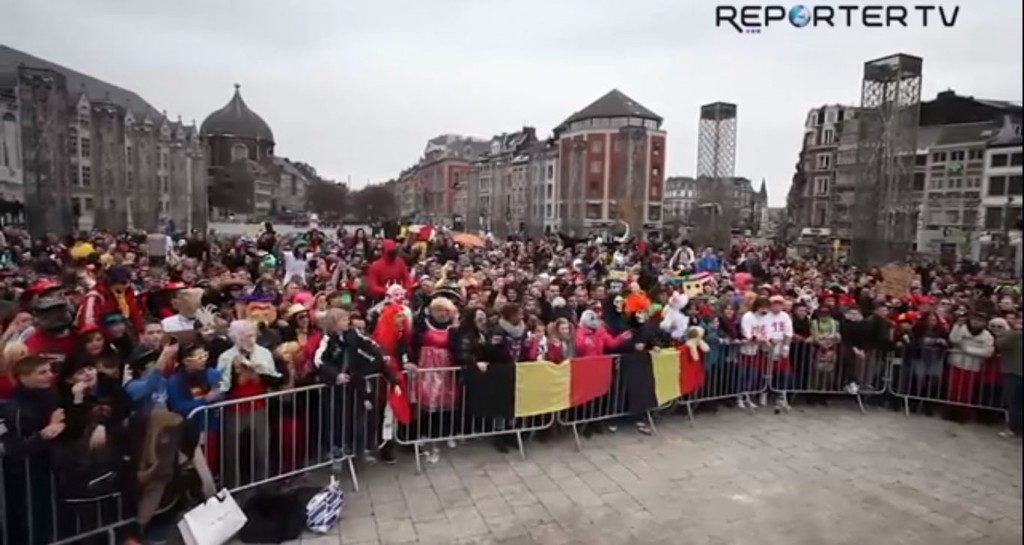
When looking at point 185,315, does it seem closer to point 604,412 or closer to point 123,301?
point 123,301

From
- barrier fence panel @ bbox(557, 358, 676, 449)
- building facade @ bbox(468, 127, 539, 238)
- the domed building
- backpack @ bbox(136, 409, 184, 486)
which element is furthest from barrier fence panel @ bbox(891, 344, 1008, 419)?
the domed building

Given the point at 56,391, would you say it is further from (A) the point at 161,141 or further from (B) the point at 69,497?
(A) the point at 161,141

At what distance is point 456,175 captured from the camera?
369 ft

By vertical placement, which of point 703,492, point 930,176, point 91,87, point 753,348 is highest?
point 91,87

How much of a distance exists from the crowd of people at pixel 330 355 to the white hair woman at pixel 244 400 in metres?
0.01

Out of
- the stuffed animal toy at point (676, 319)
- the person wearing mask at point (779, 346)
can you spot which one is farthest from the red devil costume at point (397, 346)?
the person wearing mask at point (779, 346)

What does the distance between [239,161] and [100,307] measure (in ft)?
369

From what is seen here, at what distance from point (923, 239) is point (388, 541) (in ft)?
82.6

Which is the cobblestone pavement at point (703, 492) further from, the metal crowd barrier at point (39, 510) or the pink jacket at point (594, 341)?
the metal crowd barrier at point (39, 510)

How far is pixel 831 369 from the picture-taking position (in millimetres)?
8781

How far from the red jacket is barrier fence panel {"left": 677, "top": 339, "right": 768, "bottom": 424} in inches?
265

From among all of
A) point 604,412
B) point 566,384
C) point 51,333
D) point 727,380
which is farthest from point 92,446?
point 727,380

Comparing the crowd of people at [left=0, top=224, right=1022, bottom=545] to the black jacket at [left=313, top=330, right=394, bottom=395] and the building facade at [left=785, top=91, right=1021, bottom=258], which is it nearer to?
the black jacket at [left=313, top=330, right=394, bottom=395]

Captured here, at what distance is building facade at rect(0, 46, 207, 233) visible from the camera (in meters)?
27.9
